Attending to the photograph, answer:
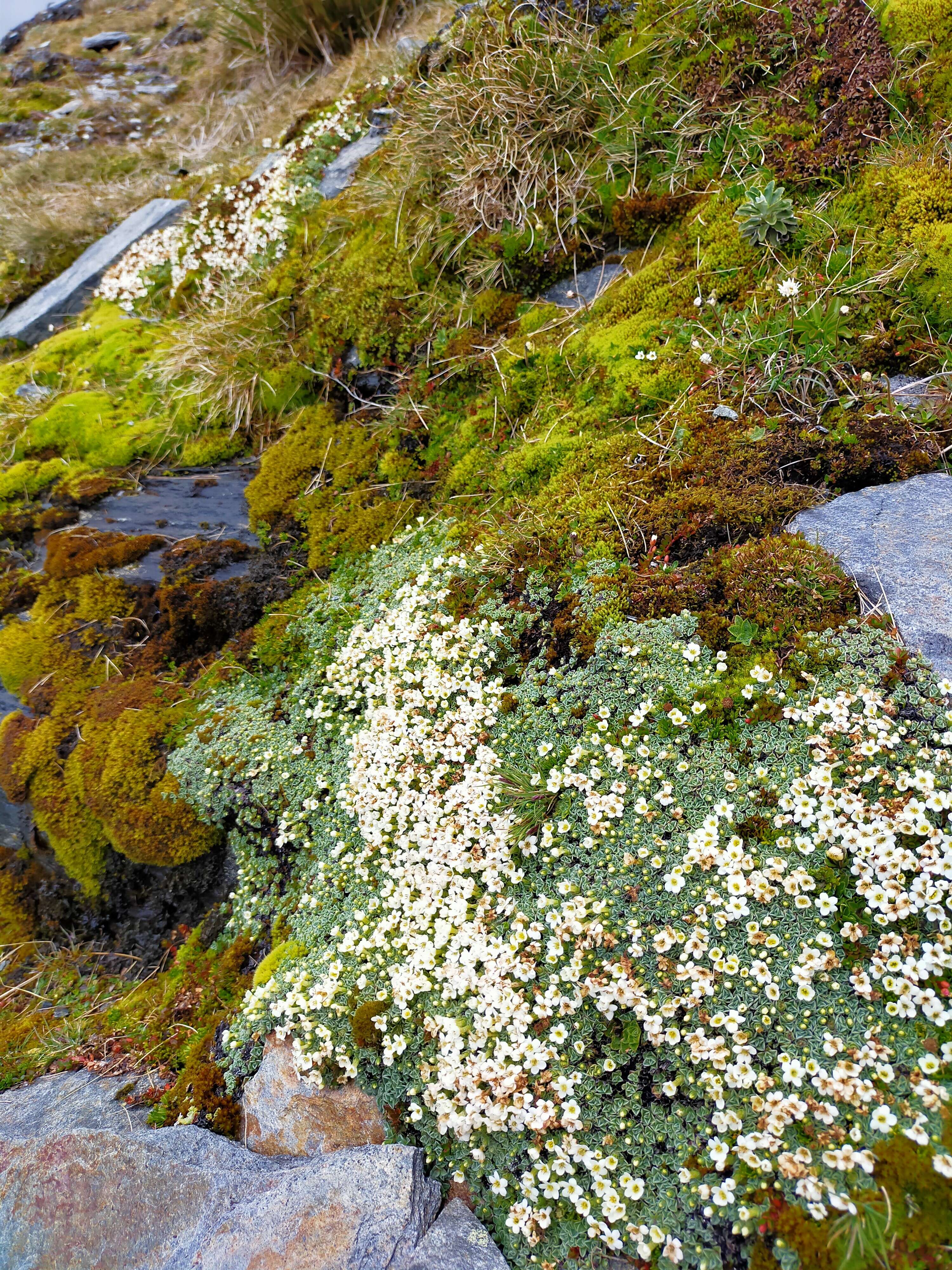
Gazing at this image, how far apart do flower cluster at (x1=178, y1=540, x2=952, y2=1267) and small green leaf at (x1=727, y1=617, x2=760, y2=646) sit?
95mm

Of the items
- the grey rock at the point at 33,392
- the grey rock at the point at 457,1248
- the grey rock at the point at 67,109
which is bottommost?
the grey rock at the point at 457,1248

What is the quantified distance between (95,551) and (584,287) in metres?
4.43

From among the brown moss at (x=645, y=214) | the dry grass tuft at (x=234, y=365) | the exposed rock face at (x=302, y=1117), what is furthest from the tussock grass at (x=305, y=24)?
the exposed rock face at (x=302, y=1117)

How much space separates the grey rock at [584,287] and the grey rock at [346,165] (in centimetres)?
325

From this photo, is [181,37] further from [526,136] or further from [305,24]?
[526,136]

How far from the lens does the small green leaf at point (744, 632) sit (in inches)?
138

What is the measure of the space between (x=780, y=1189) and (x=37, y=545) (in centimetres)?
677

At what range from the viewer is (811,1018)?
2725mm

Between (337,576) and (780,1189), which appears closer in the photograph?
(780,1189)

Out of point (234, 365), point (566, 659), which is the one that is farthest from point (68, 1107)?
point (234, 365)

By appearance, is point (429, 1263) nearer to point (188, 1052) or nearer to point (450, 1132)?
point (450, 1132)

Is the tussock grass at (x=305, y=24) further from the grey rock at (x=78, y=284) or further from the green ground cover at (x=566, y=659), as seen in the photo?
the green ground cover at (x=566, y=659)

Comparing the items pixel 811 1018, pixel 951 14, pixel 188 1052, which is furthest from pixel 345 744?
pixel 951 14

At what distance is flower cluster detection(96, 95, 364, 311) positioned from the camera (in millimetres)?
7871
